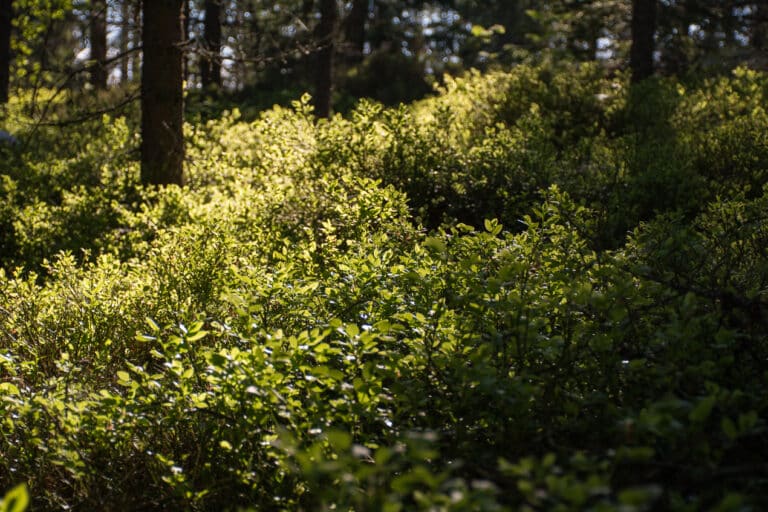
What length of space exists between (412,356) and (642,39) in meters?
10.5

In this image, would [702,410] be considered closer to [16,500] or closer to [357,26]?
[16,500]

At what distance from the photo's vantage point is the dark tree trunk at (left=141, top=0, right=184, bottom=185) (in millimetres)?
7102

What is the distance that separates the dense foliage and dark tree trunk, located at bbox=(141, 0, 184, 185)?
158cm

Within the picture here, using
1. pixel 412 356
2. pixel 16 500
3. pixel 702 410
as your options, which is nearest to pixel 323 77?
pixel 412 356

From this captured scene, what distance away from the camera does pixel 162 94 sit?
725cm

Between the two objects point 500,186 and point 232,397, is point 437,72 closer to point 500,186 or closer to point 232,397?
point 500,186

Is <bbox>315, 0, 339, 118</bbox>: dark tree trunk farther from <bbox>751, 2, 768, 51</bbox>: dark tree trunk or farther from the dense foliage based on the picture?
<bbox>751, 2, 768, 51</bbox>: dark tree trunk

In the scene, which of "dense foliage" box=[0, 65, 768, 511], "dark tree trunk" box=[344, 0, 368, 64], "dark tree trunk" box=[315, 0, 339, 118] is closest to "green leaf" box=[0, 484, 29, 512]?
"dense foliage" box=[0, 65, 768, 511]

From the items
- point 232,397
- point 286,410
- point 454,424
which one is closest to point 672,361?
point 454,424

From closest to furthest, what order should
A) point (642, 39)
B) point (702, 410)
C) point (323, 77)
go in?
point (702, 410)
point (642, 39)
point (323, 77)

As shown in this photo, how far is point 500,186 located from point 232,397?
382 centimetres

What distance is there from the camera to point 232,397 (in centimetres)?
249

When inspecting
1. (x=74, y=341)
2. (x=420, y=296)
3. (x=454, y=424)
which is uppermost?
(x=420, y=296)

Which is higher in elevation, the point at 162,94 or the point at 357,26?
the point at 357,26
